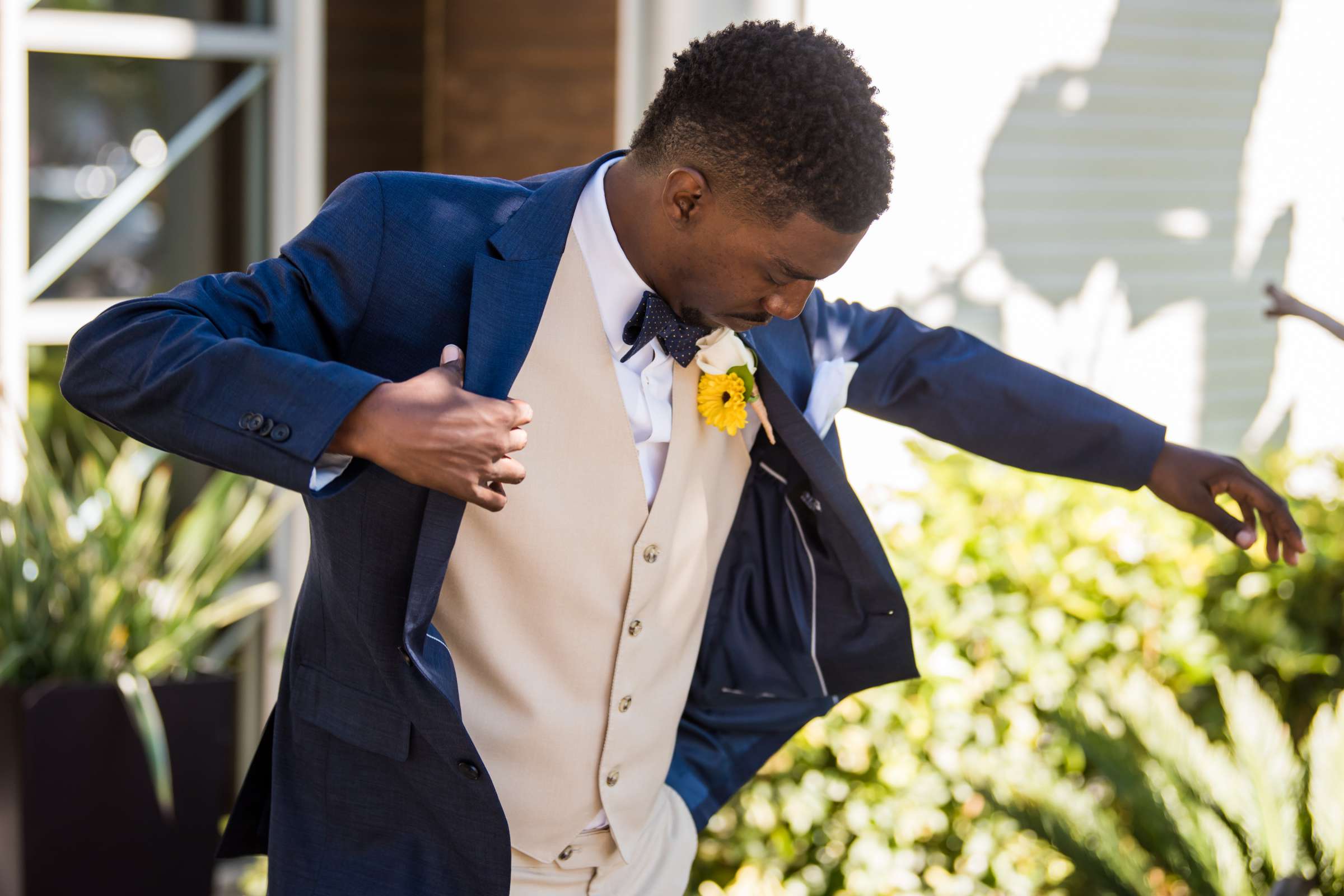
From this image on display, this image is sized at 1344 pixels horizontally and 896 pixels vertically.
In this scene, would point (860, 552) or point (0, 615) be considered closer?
point (860, 552)

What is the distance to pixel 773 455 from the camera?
2141 millimetres

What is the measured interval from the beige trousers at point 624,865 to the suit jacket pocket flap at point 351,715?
32 cm

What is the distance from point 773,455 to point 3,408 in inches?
100

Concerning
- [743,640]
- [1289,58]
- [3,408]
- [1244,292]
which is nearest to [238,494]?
[3,408]

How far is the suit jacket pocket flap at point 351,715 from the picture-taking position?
70.2 inches

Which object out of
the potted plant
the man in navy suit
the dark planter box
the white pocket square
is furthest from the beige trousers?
the dark planter box

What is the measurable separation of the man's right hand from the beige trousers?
815 millimetres

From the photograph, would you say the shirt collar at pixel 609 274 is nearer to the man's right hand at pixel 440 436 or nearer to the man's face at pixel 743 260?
the man's face at pixel 743 260

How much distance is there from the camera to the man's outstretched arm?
2.17m

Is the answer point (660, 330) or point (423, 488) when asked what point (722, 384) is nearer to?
point (660, 330)

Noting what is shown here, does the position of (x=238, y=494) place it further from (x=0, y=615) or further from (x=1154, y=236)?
(x=1154, y=236)

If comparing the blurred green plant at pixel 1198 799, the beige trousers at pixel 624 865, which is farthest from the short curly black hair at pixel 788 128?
the blurred green plant at pixel 1198 799

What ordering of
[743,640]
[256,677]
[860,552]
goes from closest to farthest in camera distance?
[860,552] → [743,640] → [256,677]

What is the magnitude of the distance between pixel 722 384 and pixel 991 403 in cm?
48
